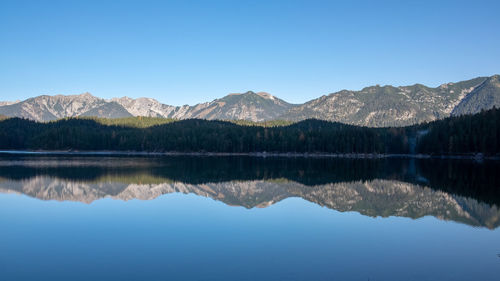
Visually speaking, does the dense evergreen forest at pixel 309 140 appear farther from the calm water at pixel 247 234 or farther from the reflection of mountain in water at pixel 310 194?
the calm water at pixel 247 234

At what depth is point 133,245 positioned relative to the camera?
20062 millimetres

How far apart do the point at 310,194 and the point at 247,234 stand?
19461mm

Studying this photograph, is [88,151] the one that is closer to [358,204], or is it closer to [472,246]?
[358,204]

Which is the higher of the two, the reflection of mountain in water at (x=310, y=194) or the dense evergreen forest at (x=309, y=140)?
the dense evergreen forest at (x=309, y=140)

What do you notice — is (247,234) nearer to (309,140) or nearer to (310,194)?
(310,194)

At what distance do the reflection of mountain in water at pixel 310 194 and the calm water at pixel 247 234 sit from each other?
0.12 m

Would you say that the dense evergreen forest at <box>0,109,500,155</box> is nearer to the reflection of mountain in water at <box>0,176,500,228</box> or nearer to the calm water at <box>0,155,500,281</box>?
the reflection of mountain in water at <box>0,176,500,228</box>

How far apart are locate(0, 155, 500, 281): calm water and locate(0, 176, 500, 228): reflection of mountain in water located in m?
0.12

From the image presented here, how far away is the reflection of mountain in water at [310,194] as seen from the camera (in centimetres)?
3117

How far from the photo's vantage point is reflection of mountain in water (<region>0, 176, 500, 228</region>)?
31172 mm

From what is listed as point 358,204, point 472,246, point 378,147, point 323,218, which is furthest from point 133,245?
point 378,147

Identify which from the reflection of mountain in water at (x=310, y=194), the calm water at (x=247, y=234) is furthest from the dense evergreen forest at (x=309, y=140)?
the calm water at (x=247, y=234)

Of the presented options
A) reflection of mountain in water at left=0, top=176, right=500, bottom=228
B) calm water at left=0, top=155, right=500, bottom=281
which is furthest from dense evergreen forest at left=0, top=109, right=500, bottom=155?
calm water at left=0, top=155, right=500, bottom=281

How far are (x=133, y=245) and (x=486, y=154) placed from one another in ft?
409
